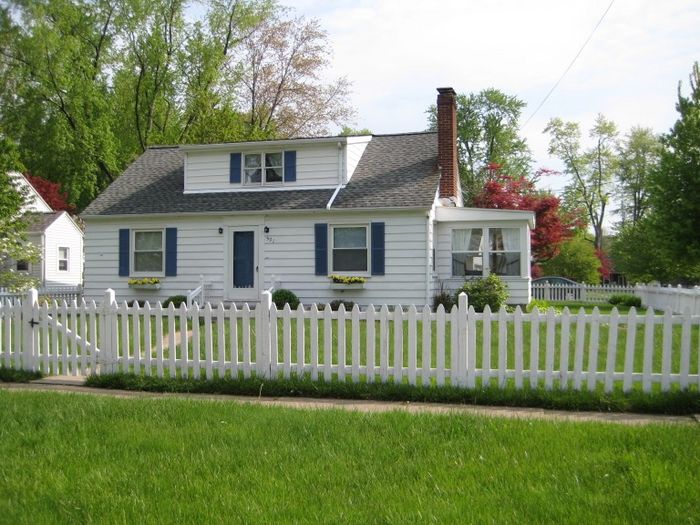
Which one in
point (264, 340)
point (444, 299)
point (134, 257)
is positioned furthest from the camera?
point (134, 257)

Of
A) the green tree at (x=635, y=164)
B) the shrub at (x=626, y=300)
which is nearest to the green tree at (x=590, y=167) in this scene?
the green tree at (x=635, y=164)

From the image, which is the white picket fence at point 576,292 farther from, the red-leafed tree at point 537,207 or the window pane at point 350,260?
the window pane at point 350,260

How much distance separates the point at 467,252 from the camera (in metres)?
19.1

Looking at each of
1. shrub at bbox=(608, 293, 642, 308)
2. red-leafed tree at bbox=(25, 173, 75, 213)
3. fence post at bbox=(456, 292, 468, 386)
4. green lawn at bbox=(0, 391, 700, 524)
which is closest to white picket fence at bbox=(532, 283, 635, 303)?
shrub at bbox=(608, 293, 642, 308)

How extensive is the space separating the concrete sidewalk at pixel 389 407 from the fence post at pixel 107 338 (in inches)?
14.8

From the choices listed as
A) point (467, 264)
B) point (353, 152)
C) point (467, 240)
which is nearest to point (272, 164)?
point (353, 152)

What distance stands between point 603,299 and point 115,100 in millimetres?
27987

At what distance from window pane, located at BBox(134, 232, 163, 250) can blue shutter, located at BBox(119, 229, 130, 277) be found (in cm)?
29

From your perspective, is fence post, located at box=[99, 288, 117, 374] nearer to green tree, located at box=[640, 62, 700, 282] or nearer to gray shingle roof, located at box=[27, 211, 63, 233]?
green tree, located at box=[640, 62, 700, 282]

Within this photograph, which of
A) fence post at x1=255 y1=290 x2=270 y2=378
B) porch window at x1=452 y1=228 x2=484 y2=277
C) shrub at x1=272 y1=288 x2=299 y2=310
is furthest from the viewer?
porch window at x1=452 y1=228 x2=484 y2=277

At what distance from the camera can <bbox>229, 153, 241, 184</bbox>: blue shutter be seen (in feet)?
67.3

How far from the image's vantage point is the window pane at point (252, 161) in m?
20.5

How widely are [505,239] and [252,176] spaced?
7704 millimetres

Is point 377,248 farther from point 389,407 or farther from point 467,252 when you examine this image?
point 389,407
